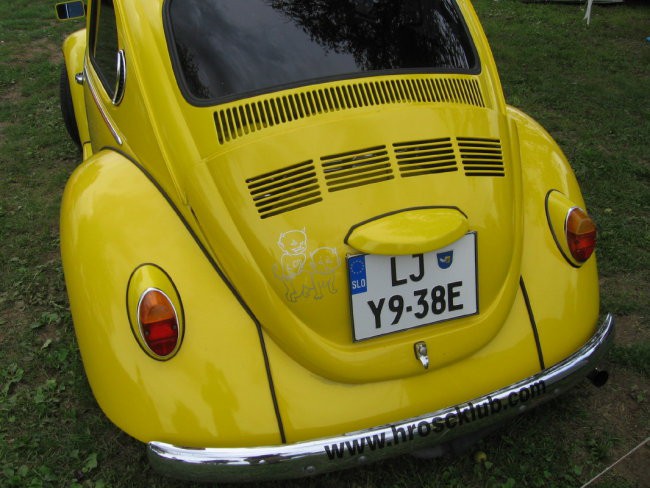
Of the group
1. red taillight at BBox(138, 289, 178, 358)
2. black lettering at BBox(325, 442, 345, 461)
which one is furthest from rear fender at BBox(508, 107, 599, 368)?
red taillight at BBox(138, 289, 178, 358)

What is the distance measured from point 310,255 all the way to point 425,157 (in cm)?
61

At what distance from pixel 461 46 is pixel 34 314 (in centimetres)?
273

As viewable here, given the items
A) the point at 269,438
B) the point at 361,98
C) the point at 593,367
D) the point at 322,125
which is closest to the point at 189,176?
the point at 322,125

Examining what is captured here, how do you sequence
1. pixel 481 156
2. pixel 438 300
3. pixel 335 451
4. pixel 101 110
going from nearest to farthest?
1. pixel 335 451
2. pixel 438 300
3. pixel 481 156
4. pixel 101 110

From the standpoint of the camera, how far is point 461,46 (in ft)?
9.48

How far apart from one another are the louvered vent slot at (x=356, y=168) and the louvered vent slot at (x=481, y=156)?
336mm

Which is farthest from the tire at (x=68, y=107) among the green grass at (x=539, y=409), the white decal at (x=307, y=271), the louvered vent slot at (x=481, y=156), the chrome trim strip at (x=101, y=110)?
the louvered vent slot at (x=481, y=156)

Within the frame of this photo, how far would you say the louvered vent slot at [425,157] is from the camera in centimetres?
236

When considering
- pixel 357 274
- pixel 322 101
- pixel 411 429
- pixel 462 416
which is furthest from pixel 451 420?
pixel 322 101

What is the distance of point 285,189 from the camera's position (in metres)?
Answer: 2.27

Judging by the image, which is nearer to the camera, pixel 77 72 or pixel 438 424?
pixel 438 424

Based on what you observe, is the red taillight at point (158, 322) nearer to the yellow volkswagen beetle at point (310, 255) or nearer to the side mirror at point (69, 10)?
the yellow volkswagen beetle at point (310, 255)

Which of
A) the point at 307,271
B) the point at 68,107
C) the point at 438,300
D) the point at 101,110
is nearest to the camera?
the point at 307,271

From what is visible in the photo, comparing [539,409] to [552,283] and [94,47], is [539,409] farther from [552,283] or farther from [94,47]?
[94,47]
